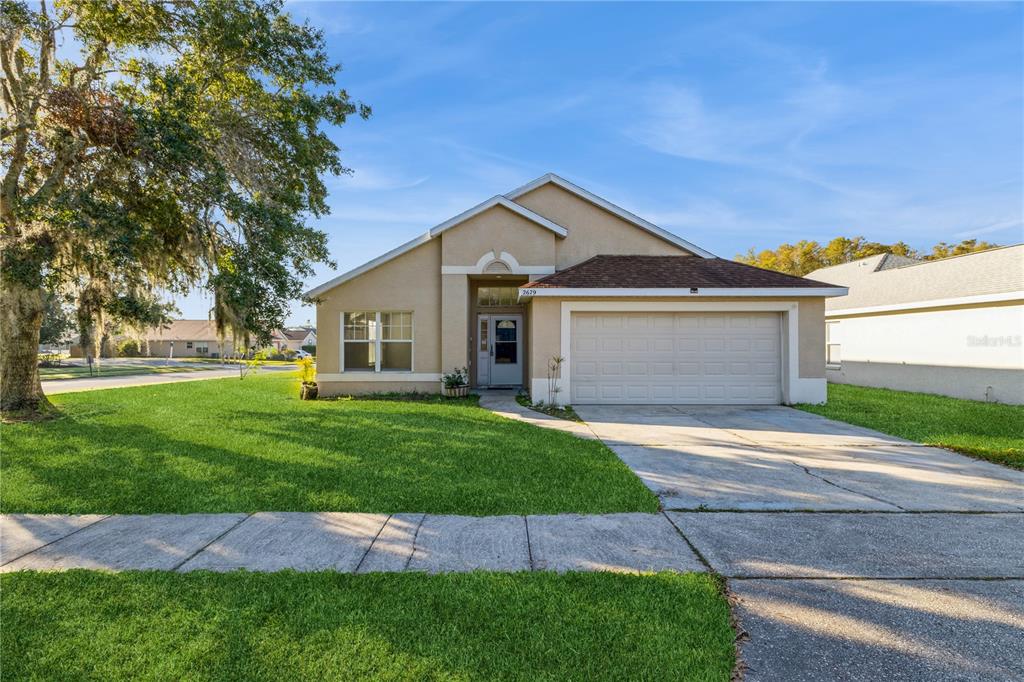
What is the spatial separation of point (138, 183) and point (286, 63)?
14.4 feet

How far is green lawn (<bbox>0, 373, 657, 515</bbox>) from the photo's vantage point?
197 inches

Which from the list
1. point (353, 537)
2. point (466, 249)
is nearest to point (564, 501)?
point (353, 537)

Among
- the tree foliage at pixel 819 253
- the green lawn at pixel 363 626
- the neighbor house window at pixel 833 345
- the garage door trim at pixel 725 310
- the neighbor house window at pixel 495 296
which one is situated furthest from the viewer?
the tree foliage at pixel 819 253

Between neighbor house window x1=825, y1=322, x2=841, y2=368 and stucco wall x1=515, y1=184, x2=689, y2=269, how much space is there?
31.7 feet

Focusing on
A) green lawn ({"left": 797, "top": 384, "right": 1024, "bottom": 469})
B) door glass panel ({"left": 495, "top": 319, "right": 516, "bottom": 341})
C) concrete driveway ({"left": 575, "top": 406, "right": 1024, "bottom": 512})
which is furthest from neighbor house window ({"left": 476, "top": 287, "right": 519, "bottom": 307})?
green lawn ({"left": 797, "top": 384, "right": 1024, "bottom": 469})

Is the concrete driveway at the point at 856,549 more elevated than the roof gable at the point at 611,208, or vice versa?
the roof gable at the point at 611,208

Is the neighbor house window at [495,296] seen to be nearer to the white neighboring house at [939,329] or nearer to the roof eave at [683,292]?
the roof eave at [683,292]

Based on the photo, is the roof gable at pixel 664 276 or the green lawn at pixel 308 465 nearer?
the green lawn at pixel 308 465

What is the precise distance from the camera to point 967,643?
2732mm

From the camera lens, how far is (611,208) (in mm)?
14320

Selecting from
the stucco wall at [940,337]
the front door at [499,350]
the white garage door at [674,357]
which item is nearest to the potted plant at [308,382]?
the front door at [499,350]

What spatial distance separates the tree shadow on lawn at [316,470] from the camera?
4.97m

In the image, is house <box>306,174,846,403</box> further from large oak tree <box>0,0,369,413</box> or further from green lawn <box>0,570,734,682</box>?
green lawn <box>0,570,734,682</box>

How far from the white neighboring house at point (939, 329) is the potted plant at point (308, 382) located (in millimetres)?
19621
